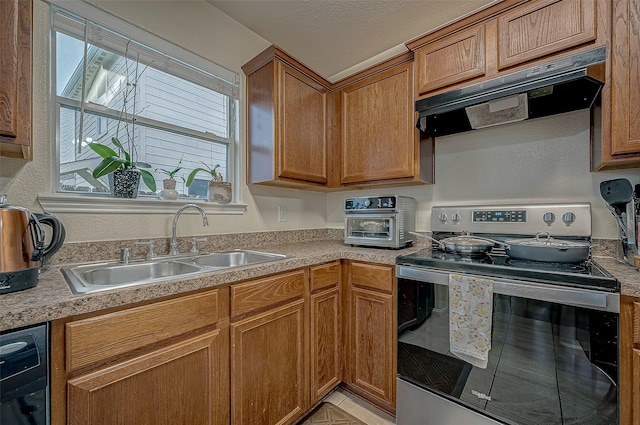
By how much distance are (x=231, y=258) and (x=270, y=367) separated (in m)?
0.70

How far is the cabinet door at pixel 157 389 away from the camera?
2.67 feet

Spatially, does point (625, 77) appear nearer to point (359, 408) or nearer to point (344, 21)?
point (344, 21)

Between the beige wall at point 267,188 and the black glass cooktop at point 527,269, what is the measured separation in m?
0.53

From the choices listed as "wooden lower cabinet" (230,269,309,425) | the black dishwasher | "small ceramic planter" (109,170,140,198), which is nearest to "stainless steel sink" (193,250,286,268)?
"wooden lower cabinet" (230,269,309,425)

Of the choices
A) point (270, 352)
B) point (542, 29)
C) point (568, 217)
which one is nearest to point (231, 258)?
point (270, 352)

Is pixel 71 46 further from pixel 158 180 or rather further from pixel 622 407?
pixel 622 407

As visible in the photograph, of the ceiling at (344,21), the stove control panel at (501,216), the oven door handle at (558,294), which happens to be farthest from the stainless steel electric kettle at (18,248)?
the stove control panel at (501,216)

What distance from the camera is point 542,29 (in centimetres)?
138

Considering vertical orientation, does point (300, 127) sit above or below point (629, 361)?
above

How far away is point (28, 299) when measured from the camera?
76cm

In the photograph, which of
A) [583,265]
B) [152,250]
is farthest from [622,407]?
[152,250]

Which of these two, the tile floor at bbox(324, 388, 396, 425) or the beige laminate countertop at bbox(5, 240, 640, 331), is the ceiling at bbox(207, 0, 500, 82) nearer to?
the beige laminate countertop at bbox(5, 240, 640, 331)

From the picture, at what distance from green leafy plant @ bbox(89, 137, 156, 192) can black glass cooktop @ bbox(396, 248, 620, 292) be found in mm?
1447

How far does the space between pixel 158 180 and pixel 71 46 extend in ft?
2.44
